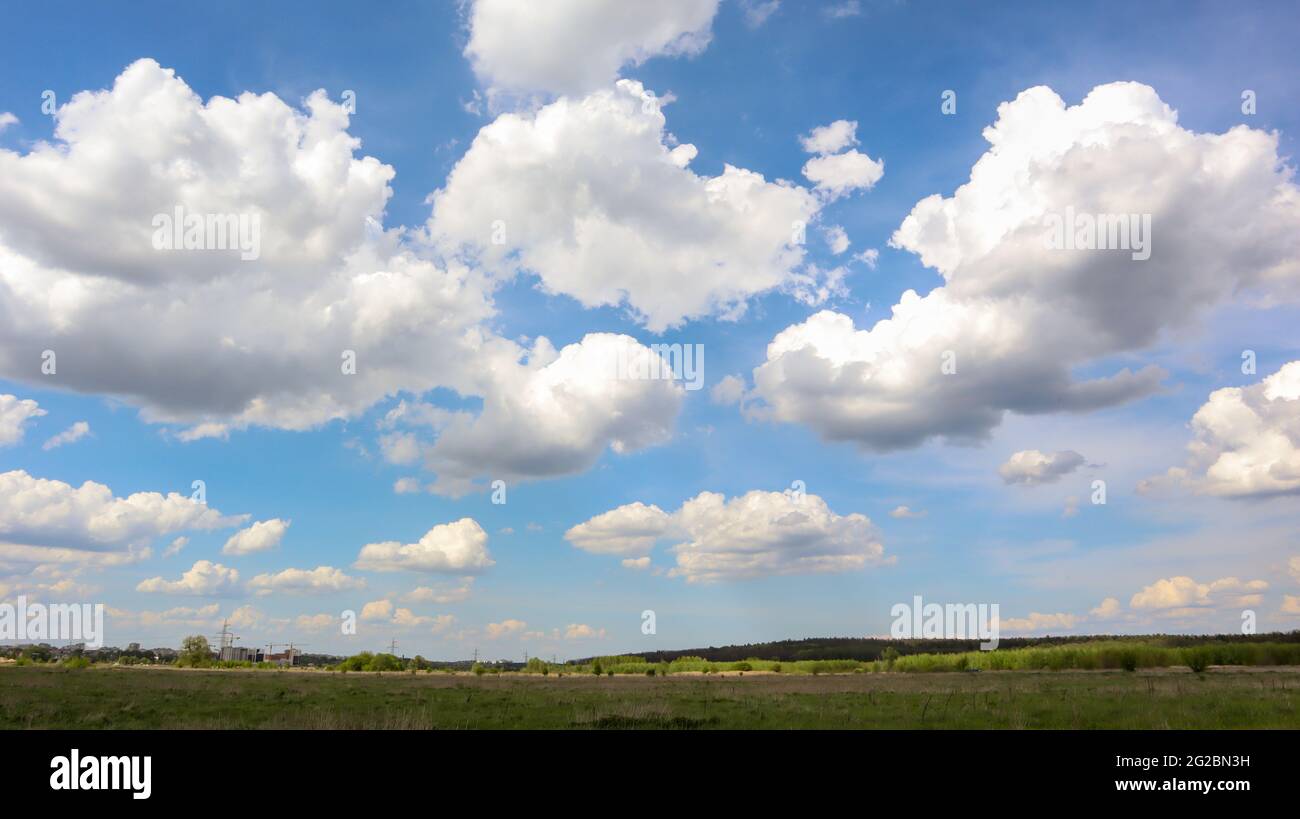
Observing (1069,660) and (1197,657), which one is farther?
(1069,660)

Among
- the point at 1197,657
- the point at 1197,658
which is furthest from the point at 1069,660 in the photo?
the point at 1197,658

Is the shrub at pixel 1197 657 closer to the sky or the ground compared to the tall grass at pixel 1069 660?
closer to the sky

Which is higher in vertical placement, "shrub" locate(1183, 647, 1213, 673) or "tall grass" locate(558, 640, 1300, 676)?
"shrub" locate(1183, 647, 1213, 673)

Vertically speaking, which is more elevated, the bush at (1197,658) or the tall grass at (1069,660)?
the bush at (1197,658)

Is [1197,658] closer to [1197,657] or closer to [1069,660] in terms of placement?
[1197,657]

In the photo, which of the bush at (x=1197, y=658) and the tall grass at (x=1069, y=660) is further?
the tall grass at (x=1069, y=660)

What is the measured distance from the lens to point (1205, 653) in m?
96.8

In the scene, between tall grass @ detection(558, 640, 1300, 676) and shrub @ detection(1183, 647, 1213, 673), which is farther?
tall grass @ detection(558, 640, 1300, 676)

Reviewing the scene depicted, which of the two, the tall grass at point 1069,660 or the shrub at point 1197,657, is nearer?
the shrub at point 1197,657
